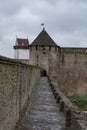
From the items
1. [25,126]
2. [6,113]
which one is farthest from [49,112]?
[6,113]

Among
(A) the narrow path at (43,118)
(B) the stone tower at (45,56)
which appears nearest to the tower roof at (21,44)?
(B) the stone tower at (45,56)

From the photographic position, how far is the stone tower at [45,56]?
4331cm

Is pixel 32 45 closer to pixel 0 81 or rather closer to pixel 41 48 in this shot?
pixel 41 48

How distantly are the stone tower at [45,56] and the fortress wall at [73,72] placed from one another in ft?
4.50

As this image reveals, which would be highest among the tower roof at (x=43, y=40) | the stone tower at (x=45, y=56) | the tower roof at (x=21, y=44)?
the tower roof at (x=21, y=44)

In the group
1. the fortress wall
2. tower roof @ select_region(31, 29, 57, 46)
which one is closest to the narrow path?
tower roof @ select_region(31, 29, 57, 46)

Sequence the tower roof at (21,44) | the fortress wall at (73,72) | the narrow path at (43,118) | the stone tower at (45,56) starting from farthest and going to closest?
the tower roof at (21,44), the fortress wall at (73,72), the stone tower at (45,56), the narrow path at (43,118)

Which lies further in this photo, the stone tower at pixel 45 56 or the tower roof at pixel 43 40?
the tower roof at pixel 43 40

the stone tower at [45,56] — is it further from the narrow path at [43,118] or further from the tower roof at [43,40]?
the narrow path at [43,118]

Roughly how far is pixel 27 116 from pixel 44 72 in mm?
32735

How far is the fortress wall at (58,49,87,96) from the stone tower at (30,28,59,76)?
1371mm

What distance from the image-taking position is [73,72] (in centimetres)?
4478

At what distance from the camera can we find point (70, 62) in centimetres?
4481

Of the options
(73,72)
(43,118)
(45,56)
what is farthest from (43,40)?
(43,118)
